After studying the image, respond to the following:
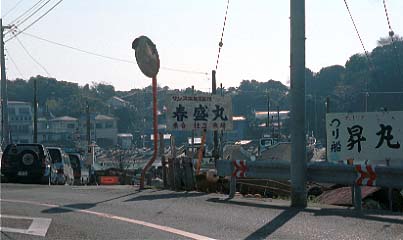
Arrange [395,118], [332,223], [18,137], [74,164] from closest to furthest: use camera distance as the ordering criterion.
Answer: [332,223]
[395,118]
[74,164]
[18,137]

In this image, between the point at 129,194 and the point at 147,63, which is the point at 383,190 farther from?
the point at 147,63

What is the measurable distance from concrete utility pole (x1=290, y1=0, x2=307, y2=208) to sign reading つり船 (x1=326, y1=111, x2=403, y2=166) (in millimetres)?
2499

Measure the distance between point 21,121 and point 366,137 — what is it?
55961 mm

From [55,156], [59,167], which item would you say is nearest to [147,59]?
[59,167]

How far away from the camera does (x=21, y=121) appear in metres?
66.6

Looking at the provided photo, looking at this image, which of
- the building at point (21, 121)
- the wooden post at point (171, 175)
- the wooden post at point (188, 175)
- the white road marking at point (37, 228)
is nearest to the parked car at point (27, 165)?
the wooden post at point (171, 175)

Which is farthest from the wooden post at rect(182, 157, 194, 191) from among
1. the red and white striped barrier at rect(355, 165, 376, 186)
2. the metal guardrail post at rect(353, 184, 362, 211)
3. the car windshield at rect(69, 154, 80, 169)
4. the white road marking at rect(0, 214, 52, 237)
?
the car windshield at rect(69, 154, 80, 169)

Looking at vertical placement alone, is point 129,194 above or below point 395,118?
below

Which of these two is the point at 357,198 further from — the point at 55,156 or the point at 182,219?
→ the point at 55,156

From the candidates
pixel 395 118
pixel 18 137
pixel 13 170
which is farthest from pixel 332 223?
pixel 18 137

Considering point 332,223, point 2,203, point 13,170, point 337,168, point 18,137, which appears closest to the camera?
point 332,223

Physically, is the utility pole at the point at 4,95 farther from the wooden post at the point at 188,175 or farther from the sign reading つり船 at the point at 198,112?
the wooden post at the point at 188,175

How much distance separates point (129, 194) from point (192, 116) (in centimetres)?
493

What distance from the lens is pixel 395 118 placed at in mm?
14547
